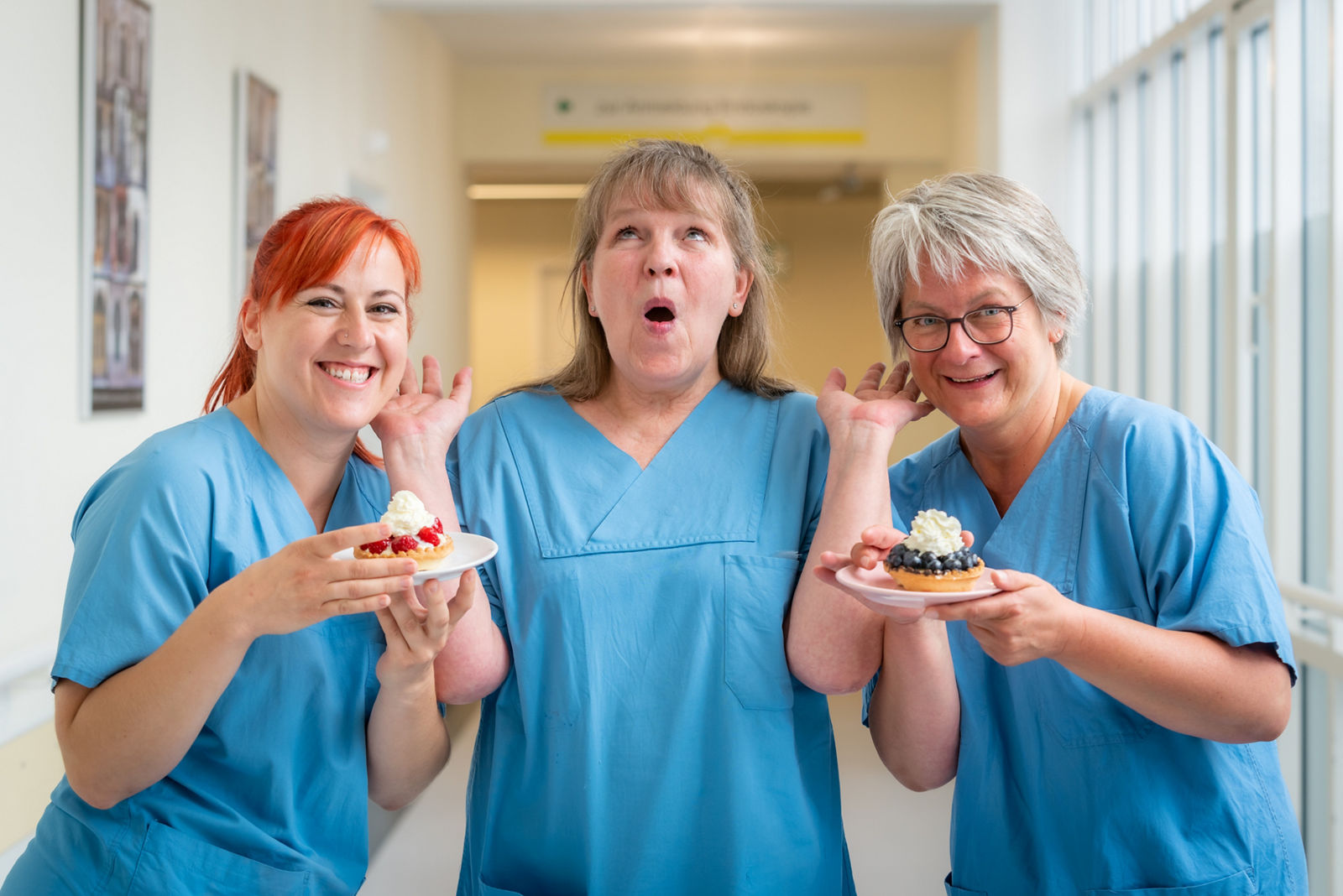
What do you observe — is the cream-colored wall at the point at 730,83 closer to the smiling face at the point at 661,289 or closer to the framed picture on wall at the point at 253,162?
the framed picture on wall at the point at 253,162

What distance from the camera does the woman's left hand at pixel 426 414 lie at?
1538 millimetres

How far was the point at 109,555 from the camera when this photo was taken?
132cm

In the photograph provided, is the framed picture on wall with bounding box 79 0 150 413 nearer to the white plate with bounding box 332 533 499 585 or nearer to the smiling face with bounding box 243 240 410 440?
the smiling face with bounding box 243 240 410 440

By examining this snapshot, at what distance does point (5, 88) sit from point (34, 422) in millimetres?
776

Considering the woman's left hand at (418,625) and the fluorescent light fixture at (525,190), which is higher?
the fluorescent light fixture at (525,190)

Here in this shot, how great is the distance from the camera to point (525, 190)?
379 inches

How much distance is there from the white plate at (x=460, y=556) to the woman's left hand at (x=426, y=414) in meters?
0.16

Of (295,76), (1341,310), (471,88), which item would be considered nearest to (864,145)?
(471,88)

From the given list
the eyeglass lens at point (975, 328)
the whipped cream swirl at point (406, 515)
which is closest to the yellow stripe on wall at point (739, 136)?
the eyeglass lens at point (975, 328)

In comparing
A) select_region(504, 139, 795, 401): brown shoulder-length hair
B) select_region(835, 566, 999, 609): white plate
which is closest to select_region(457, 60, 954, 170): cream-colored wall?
select_region(504, 139, 795, 401): brown shoulder-length hair

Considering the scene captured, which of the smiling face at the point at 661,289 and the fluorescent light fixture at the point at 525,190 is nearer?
the smiling face at the point at 661,289

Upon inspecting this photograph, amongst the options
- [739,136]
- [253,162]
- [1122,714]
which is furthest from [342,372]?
[739,136]

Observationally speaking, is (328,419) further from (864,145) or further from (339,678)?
(864,145)

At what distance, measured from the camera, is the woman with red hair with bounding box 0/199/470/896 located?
1.26 metres
